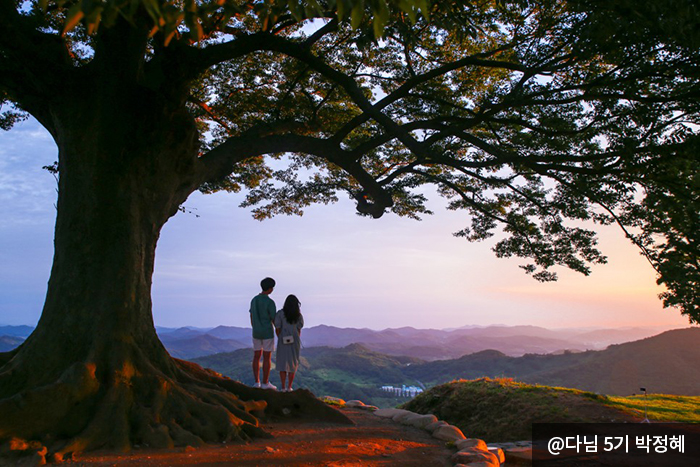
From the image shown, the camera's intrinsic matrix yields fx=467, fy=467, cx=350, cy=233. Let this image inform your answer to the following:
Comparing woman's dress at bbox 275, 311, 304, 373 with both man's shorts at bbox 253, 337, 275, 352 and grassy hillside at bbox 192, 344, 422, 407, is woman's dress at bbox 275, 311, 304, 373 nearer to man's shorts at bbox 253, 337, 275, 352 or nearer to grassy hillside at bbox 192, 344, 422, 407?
man's shorts at bbox 253, 337, 275, 352

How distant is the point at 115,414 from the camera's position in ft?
17.2

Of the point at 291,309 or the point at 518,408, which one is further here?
the point at 518,408

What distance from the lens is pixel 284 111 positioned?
11.2m

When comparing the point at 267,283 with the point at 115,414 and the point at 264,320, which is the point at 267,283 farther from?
the point at 115,414

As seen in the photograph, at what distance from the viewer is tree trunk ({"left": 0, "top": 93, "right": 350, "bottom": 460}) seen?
16.8 feet

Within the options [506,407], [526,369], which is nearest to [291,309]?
[506,407]

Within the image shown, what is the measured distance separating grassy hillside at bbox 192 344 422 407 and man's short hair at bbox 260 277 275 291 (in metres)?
29.5

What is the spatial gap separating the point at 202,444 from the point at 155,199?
3569mm

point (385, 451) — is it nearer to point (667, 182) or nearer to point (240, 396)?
point (240, 396)

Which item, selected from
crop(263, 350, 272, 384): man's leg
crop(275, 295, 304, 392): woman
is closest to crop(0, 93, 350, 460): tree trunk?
crop(263, 350, 272, 384): man's leg

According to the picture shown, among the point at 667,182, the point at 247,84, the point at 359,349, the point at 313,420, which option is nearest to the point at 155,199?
the point at 313,420

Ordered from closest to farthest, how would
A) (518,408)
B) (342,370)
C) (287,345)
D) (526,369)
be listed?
(287,345), (518,408), (526,369), (342,370)

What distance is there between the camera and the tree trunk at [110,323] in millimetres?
5117

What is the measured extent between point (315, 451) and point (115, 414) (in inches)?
90.0
